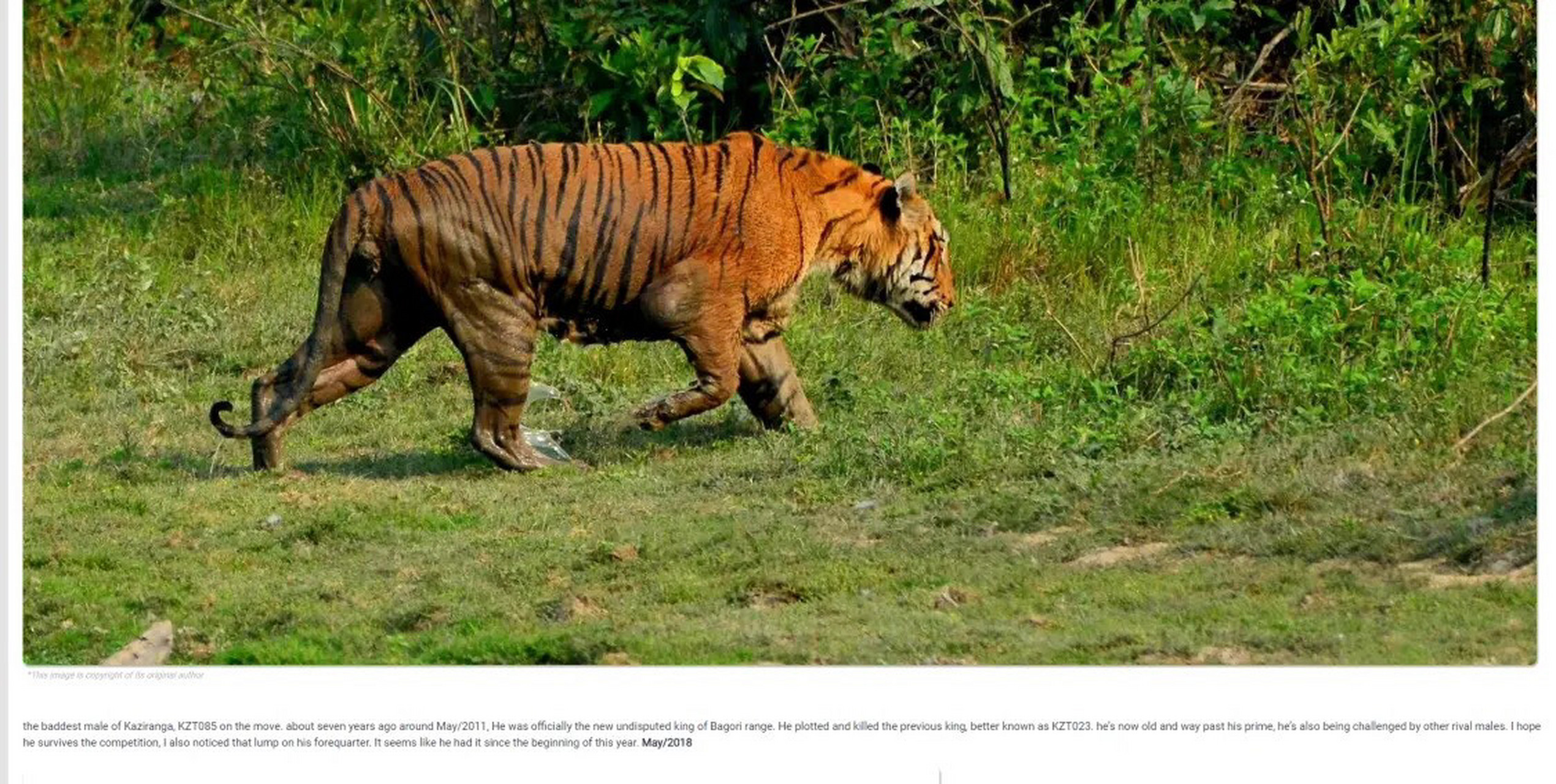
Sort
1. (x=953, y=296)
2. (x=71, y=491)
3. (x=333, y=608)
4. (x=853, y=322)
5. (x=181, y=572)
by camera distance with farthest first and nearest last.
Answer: (x=853, y=322) < (x=953, y=296) < (x=71, y=491) < (x=181, y=572) < (x=333, y=608)

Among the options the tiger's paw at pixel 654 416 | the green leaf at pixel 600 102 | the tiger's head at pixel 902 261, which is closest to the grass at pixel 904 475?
the tiger's paw at pixel 654 416

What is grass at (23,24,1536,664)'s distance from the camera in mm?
6367

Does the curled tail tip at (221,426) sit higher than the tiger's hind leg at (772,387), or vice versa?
the curled tail tip at (221,426)

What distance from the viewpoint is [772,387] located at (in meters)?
8.78

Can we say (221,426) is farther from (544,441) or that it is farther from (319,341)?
(544,441)

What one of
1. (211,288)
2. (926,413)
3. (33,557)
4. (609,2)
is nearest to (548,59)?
(609,2)

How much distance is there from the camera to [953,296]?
9391 mm

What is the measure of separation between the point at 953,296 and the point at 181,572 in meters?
3.60

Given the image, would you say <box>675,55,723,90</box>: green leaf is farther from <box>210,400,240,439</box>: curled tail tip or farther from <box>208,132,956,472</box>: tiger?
<box>210,400,240,439</box>: curled tail tip

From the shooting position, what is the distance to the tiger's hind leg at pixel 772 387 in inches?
343

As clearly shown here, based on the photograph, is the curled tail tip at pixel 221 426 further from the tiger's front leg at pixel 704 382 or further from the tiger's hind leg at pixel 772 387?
the tiger's hind leg at pixel 772 387

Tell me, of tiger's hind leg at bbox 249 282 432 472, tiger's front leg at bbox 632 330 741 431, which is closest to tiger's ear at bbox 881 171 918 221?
tiger's front leg at bbox 632 330 741 431

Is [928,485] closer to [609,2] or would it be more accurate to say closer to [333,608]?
[333,608]

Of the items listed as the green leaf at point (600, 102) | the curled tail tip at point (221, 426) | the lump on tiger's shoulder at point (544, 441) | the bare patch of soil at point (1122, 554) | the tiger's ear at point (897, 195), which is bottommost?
the lump on tiger's shoulder at point (544, 441)
